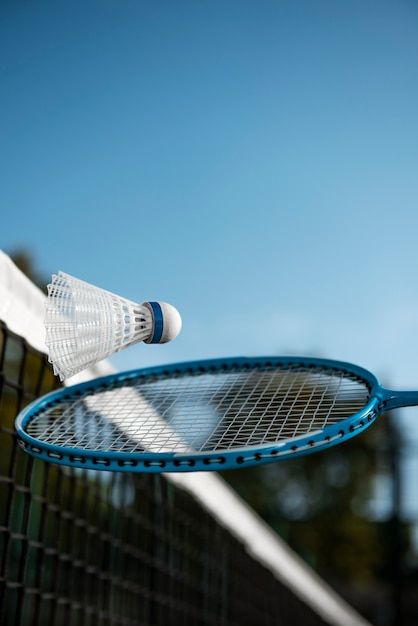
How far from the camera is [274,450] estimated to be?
0.92 meters

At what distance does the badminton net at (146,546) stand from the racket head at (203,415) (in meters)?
0.25

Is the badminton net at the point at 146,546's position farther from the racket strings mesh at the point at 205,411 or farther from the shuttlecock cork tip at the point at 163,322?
the shuttlecock cork tip at the point at 163,322

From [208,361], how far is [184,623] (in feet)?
6.65

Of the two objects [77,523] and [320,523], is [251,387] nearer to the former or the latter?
[77,523]

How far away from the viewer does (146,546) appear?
271 centimetres

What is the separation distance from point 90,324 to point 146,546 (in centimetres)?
182

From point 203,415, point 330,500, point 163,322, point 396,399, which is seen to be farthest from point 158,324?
point 330,500

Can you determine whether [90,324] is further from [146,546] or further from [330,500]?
[330,500]

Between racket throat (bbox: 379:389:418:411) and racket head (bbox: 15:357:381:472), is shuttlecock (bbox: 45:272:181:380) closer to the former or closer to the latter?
racket head (bbox: 15:357:381:472)

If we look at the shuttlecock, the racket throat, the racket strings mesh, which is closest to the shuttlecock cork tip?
the shuttlecock

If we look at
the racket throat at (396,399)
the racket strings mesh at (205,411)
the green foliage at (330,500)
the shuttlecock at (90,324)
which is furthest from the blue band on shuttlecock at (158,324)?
the green foliage at (330,500)

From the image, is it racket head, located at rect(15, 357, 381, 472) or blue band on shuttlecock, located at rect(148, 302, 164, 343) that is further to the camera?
blue band on shuttlecock, located at rect(148, 302, 164, 343)

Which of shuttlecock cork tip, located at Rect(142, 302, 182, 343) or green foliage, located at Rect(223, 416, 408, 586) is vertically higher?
shuttlecock cork tip, located at Rect(142, 302, 182, 343)

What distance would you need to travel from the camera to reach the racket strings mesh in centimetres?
108
